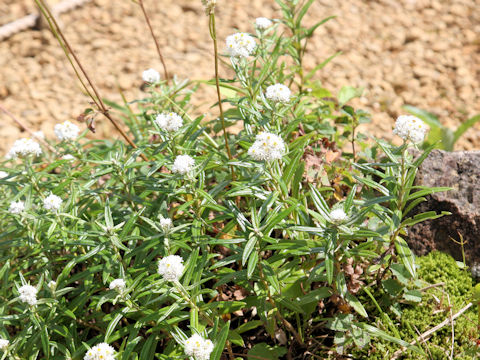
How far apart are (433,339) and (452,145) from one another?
80.2 inches

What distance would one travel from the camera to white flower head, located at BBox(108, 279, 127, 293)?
1987 mm

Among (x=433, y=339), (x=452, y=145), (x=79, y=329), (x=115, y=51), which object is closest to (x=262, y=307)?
(x=433, y=339)

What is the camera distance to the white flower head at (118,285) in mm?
1987

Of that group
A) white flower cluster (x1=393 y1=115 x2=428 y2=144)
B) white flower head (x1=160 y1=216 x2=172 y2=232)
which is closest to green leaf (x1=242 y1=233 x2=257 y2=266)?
white flower head (x1=160 y1=216 x2=172 y2=232)

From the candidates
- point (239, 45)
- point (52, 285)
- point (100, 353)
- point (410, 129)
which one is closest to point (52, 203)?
point (52, 285)

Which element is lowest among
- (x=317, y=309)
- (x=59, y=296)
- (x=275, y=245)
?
(x=317, y=309)

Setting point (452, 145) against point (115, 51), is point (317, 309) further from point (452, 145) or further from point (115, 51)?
point (115, 51)

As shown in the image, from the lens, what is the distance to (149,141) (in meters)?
3.56

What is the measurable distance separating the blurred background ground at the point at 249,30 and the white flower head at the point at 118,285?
298cm

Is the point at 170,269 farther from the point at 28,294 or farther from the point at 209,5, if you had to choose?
the point at 209,5

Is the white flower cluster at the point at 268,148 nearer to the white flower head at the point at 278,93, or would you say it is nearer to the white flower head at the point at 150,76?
the white flower head at the point at 278,93

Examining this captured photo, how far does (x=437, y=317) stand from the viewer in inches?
98.5

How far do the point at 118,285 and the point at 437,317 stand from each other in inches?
65.9

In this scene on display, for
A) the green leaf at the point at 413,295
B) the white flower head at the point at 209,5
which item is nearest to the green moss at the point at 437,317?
the green leaf at the point at 413,295
